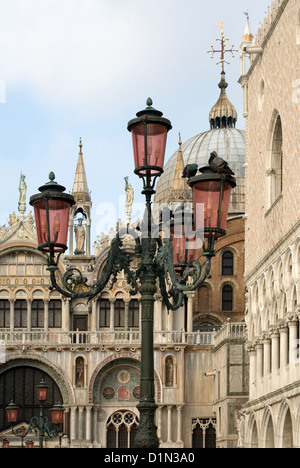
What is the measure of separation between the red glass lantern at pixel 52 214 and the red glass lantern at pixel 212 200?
1562 mm

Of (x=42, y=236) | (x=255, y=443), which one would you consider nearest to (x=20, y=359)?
(x=255, y=443)

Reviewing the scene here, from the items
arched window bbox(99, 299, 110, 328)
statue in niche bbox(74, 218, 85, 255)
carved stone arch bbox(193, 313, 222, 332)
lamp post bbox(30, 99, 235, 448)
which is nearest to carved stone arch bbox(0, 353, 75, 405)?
arched window bbox(99, 299, 110, 328)

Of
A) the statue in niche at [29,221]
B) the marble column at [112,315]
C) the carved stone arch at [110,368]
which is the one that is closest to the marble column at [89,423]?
the carved stone arch at [110,368]

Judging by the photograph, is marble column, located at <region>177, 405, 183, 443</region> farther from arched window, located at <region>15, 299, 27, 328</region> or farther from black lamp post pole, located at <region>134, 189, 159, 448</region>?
black lamp post pole, located at <region>134, 189, 159, 448</region>

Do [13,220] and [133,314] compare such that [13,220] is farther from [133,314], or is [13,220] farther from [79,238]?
[133,314]

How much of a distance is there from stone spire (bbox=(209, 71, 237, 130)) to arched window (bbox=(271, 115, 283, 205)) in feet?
84.9

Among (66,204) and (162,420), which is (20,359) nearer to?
(162,420)

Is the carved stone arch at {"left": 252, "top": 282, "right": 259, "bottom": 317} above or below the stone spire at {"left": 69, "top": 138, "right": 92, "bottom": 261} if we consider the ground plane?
below

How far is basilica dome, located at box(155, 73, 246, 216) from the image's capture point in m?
50.2

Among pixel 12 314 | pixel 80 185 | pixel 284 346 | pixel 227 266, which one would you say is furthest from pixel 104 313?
pixel 284 346

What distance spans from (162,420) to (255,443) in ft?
29.5

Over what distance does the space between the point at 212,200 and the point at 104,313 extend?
2921 centimetres

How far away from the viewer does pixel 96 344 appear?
3909cm

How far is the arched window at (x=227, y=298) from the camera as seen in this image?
4541cm
